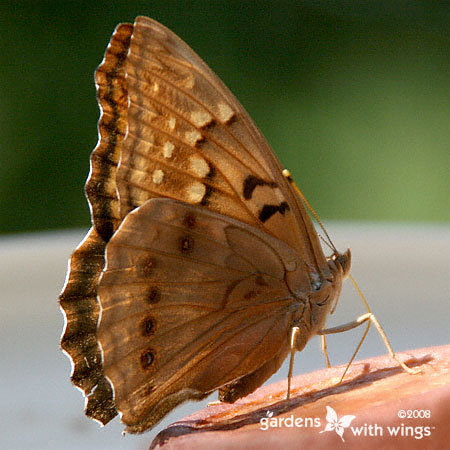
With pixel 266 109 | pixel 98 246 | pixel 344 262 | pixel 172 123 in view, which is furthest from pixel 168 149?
pixel 266 109

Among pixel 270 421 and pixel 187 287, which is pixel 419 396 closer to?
pixel 270 421

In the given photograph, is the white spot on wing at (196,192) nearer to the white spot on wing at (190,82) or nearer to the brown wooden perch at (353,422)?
the white spot on wing at (190,82)

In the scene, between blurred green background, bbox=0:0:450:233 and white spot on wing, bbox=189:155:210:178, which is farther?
blurred green background, bbox=0:0:450:233

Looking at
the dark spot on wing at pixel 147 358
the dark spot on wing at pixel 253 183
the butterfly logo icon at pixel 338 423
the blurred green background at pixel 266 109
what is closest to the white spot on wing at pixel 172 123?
the dark spot on wing at pixel 253 183

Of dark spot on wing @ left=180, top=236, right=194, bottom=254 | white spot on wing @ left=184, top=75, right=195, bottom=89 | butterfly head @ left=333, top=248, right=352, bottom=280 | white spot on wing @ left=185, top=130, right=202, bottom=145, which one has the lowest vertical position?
butterfly head @ left=333, top=248, right=352, bottom=280

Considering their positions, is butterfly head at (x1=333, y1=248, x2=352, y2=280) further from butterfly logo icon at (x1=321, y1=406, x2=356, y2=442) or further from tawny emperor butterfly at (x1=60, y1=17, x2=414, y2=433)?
butterfly logo icon at (x1=321, y1=406, x2=356, y2=442)

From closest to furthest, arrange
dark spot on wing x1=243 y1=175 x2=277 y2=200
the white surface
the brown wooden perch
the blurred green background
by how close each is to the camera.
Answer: the brown wooden perch < dark spot on wing x1=243 y1=175 x2=277 y2=200 < the white surface < the blurred green background

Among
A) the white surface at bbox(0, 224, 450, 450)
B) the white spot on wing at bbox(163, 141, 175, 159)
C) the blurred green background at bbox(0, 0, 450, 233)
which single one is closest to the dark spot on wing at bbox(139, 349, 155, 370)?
the white spot on wing at bbox(163, 141, 175, 159)

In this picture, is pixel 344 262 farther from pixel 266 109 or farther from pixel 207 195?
pixel 266 109
